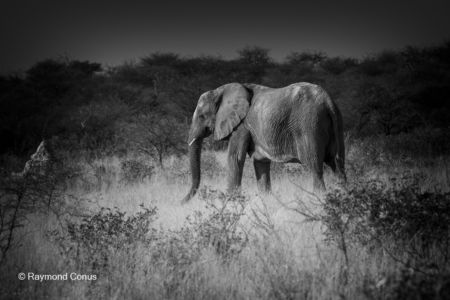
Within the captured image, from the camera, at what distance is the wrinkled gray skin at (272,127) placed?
476 centimetres

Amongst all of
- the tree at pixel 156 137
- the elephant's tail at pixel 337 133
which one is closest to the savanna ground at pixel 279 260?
the elephant's tail at pixel 337 133

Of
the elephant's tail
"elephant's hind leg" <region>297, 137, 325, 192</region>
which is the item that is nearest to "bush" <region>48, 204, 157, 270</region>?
"elephant's hind leg" <region>297, 137, 325, 192</region>

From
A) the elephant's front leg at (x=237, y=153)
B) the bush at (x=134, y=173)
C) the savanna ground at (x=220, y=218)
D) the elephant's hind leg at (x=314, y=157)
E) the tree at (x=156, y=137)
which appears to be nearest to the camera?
the savanna ground at (x=220, y=218)

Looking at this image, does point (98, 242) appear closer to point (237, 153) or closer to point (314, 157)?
point (237, 153)

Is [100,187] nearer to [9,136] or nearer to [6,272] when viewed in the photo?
[6,272]

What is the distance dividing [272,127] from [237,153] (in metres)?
0.75

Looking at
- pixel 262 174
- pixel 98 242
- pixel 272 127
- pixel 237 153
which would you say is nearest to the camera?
pixel 98 242

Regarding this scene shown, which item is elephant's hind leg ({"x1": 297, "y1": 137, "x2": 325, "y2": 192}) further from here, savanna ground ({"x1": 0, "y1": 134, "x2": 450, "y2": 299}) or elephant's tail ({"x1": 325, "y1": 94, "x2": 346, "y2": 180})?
savanna ground ({"x1": 0, "y1": 134, "x2": 450, "y2": 299})

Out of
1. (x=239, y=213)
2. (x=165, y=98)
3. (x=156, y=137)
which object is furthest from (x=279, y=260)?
(x=165, y=98)

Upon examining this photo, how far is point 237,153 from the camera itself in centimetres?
545

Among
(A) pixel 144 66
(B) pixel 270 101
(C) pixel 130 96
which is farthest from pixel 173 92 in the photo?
(B) pixel 270 101

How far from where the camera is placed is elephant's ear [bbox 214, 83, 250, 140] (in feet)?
17.9

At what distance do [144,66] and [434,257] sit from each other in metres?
30.9

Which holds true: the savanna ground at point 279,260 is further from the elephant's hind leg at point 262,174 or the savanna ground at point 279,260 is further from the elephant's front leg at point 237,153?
the elephant's hind leg at point 262,174
